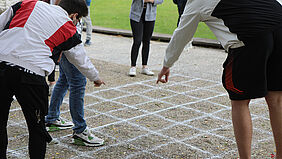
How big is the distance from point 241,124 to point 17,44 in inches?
71.1

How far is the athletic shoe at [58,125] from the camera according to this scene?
4.56 meters

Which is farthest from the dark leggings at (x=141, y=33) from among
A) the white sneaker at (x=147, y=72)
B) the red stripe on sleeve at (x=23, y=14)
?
the red stripe on sleeve at (x=23, y=14)

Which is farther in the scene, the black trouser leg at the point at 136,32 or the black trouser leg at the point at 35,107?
the black trouser leg at the point at 136,32

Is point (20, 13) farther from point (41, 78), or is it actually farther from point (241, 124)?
point (241, 124)

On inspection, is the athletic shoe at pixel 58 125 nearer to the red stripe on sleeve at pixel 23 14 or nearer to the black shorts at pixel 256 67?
the red stripe on sleeve at pixel 23 14

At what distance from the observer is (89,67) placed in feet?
11.5

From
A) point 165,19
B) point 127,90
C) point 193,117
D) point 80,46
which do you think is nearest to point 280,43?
point 80,46

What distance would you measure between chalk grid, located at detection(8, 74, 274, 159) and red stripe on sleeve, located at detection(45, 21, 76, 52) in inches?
49.5

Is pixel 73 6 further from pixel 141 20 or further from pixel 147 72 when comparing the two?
pixel 147 72

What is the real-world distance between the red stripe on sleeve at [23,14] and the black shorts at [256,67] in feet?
5.10

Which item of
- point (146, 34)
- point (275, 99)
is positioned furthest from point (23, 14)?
point (146, 34)

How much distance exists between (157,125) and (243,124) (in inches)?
67.1

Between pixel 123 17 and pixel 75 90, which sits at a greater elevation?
pixel 75 90

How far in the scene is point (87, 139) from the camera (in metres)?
4.12
